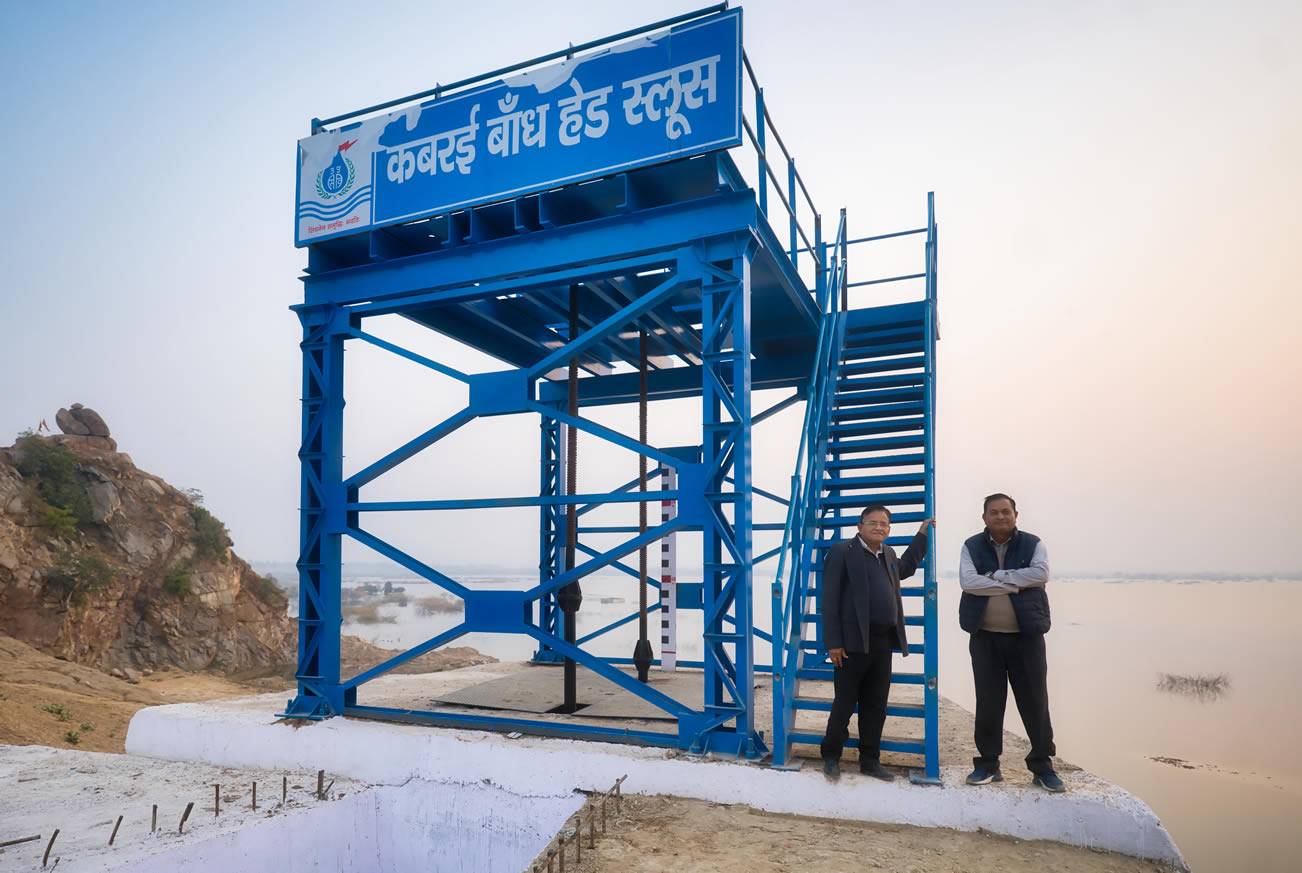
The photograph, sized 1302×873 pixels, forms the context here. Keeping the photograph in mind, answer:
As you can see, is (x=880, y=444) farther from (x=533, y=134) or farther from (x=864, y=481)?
(x=533, y=134)

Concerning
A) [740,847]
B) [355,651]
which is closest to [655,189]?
[740,847]

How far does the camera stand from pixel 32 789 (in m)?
8.02

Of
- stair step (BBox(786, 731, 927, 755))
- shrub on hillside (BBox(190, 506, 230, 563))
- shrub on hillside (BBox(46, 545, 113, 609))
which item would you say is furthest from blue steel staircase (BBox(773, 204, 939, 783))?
shrub on hillside (BBox(190, 506, 230, 563))

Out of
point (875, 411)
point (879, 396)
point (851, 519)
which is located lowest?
point (851, 519)

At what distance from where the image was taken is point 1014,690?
250 inches

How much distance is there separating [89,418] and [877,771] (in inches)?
1306

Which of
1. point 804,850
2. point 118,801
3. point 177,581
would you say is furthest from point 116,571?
point 804,850

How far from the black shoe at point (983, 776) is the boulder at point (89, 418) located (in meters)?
33.5

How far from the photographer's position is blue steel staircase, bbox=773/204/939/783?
6.77 metres

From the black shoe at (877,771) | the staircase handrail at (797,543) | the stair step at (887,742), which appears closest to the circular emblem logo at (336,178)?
the staircase handrail at (797,543)

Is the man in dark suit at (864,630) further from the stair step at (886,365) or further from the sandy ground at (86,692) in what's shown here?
the sandy ground at (86,692)

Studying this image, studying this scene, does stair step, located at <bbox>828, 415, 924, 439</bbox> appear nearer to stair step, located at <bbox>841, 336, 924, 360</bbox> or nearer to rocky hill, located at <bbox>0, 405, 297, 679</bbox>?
stair step, located at <bbox>841, 336, 924, 360</bbox>

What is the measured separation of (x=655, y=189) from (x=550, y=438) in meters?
6.21

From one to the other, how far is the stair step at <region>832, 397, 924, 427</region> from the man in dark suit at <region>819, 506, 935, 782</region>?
8.37 feet
